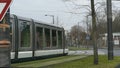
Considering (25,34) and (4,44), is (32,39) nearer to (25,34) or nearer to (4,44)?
(25,34)

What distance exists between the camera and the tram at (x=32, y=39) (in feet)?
54.7

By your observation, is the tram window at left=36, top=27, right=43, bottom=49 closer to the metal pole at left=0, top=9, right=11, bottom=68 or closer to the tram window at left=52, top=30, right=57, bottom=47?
the tram window at left=52, top=30, right=57, bottom=47

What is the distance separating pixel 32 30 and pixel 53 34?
489 cm

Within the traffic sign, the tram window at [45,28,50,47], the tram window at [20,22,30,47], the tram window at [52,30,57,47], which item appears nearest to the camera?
the traffic sign

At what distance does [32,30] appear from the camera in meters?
19.2

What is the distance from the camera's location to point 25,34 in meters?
18.3

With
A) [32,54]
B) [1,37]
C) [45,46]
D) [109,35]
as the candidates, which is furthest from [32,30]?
[1,37]

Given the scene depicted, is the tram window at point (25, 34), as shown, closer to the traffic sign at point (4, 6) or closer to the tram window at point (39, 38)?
the tram window at point (39, 38)

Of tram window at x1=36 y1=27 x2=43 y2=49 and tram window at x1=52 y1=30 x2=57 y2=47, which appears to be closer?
tram window at x1=36 y1=27 x2=43 y2=49

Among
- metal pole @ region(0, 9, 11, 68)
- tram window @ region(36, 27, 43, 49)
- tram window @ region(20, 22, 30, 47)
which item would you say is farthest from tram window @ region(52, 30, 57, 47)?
metal pole @ region(0, 9, 11, 68)

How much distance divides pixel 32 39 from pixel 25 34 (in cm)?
101

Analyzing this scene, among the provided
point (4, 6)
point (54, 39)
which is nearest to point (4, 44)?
point (4, 6)

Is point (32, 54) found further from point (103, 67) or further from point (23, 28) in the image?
point (103, 67)

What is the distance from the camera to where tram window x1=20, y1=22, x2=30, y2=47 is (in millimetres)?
17578
